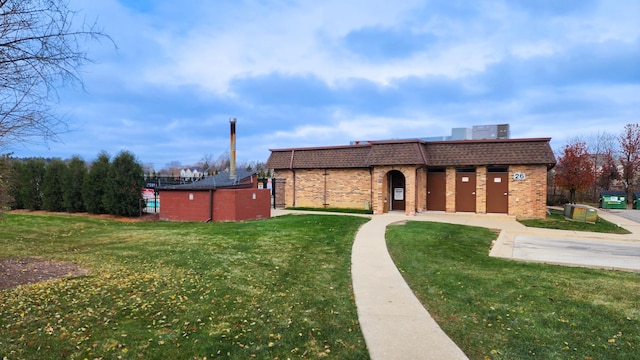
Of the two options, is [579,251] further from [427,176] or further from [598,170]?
[598,170]

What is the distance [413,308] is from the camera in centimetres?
517

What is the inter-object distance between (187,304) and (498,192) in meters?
17.2

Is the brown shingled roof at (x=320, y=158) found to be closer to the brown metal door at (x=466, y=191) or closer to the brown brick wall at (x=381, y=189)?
the brown brick wall at (x=381, y=189)

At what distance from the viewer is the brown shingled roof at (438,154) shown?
17.6m

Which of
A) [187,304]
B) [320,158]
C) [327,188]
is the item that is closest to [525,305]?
[187,304]

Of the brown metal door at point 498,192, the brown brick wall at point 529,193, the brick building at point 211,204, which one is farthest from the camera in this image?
the brown metal door at point 498,192

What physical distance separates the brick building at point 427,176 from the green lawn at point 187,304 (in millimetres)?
10175

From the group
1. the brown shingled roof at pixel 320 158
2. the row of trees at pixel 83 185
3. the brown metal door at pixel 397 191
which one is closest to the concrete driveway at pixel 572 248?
the brown metal door at pixel 397 191

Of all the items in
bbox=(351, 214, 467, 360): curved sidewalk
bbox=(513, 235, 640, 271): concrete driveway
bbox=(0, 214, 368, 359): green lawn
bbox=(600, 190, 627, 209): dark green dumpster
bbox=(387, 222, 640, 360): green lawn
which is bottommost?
bbox=(513, 235, 640, 271): concrete driveway

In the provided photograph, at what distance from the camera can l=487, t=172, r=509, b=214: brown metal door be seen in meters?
18.3

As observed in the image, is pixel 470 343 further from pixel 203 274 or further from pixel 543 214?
pixel 543 214

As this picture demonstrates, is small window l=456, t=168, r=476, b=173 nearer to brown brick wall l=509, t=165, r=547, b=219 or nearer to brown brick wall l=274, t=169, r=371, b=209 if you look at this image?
brown brick wall l=509, t=165, r=547, b=219

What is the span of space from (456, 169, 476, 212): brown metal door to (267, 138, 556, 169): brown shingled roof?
717 millimetres

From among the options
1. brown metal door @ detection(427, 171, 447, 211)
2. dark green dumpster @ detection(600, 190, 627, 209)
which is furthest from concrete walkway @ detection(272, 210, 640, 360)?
dark green dumpster @ detection(600, 190, 627, 209)
